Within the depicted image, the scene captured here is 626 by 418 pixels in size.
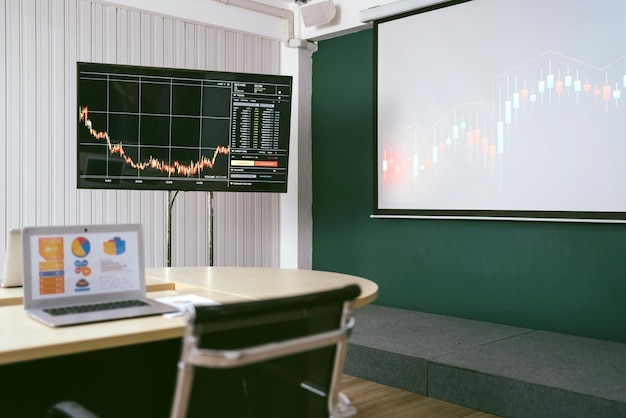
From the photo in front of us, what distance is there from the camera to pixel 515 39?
13.2 ft

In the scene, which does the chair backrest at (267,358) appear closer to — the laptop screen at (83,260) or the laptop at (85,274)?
the laptop at (85,274)

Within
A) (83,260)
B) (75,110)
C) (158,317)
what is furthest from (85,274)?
(75,110)

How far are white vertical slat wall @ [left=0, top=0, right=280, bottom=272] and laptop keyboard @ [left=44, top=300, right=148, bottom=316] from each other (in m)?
2.34

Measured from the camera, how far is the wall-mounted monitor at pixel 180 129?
13.3 ft

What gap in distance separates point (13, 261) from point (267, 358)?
163 centimetres

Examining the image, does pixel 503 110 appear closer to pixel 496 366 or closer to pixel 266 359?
pixel 496 366

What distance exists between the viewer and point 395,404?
10.8ft

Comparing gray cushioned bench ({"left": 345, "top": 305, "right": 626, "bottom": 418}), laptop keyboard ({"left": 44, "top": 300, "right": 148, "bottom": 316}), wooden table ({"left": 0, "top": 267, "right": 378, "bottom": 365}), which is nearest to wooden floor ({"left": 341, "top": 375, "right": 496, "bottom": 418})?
gray cushioned bench ({"left": 345, "top": 305, "right": 626, "bottom": 418})

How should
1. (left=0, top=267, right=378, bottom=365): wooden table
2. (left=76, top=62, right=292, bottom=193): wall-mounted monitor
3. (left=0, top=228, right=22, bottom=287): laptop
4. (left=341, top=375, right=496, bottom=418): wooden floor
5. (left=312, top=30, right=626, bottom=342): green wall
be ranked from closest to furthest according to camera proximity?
(left=0, top=267, right=378, bottom=365): wooden table, (left=0, top=228, right=22, bottom=287): laptop, (left=341, top=375, right=496, bottom=418): wooden floor, (left=312, top=30, right=626, bottom=342): green wall, (left=76, top=62, right=292, bottom=193): wall-mounted monitor

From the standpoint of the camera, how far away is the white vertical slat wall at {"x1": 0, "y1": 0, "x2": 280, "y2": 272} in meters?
4.13

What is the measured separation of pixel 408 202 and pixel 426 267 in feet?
1.66

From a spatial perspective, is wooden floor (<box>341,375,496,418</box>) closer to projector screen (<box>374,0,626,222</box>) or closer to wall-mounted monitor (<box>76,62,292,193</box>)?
projector screen (<box>374,0,626,222</box>)

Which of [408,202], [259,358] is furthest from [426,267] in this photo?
[259,358]

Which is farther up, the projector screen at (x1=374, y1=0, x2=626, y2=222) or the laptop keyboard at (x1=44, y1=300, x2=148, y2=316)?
the projector screen at (x1=374, y1=0, x2=626, y2=222)
